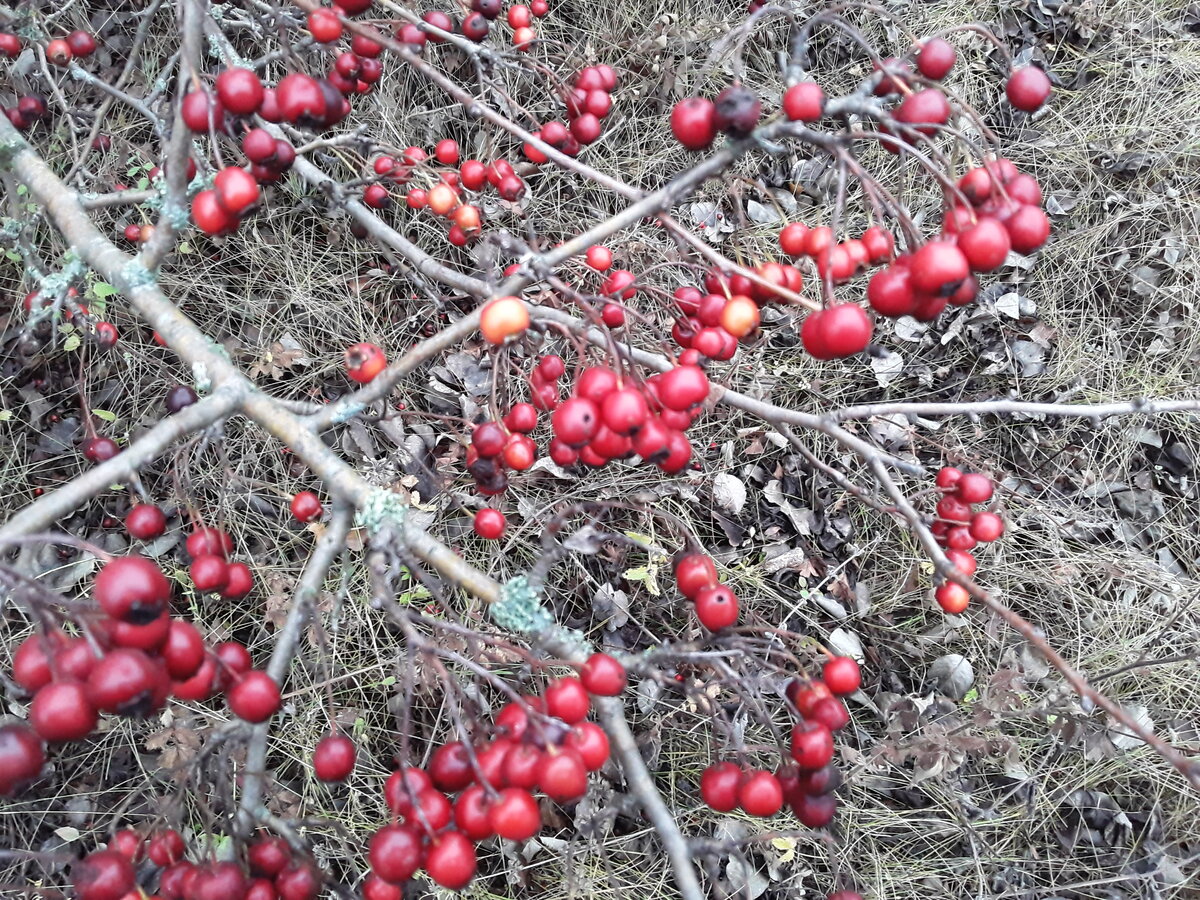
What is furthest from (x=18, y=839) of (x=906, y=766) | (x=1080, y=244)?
(x=1080, y=244)

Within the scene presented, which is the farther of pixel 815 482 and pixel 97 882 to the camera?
pixel 815 482

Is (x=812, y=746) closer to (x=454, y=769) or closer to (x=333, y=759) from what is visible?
(x=454, y=769)

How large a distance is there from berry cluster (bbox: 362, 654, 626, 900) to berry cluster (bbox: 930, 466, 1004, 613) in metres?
1.24

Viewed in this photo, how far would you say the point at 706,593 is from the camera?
1.93 metres

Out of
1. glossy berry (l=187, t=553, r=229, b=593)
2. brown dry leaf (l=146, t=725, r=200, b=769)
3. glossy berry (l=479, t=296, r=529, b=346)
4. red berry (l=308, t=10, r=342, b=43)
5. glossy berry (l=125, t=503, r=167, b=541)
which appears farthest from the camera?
brown dry leaf (l=146, t=725, r=200, b=769)

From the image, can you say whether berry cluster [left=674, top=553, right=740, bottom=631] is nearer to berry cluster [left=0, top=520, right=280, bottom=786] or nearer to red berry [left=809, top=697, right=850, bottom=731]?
red berry [left=809, top=697, right=850, bottom=731]

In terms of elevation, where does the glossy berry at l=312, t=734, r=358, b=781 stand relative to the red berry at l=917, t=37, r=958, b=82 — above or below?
below

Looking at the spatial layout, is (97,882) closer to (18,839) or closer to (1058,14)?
(18,839)

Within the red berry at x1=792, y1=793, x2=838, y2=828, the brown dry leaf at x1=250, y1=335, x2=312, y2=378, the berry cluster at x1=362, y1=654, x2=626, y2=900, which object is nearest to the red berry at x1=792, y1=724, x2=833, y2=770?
the red berry at x1=792, y1=793, x2=838, y2=828

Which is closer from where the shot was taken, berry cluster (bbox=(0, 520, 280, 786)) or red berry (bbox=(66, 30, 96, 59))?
berry cluster (bbox=(0, 520, 280, 786))

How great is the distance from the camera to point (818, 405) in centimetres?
392

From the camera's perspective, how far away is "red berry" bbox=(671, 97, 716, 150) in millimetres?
1485

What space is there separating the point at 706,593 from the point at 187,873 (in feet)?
4.20

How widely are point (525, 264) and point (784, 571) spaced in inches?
101
